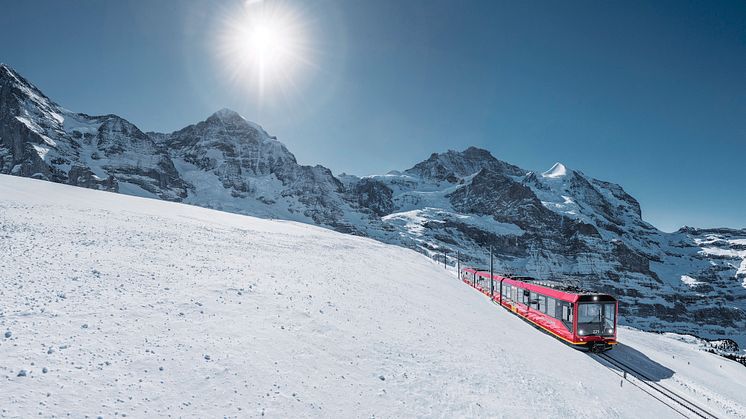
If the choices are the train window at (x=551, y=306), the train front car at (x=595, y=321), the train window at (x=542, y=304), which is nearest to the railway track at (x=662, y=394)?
the train front car at (x=595, y=321)

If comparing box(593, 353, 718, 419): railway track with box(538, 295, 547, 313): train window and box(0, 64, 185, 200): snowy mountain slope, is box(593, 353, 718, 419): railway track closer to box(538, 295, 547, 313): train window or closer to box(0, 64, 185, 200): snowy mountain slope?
box(538, 295, 547, 313): train window

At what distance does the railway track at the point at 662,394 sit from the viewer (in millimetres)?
14344

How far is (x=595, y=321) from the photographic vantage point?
20578 millimetres

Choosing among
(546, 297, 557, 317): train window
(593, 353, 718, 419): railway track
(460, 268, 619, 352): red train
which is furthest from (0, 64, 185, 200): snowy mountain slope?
(593, 353, 718, 419): railway track

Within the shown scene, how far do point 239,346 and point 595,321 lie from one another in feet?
71.3

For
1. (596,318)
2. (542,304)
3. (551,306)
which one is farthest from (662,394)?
(542,304)

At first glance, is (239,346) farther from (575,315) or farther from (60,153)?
(60,153)

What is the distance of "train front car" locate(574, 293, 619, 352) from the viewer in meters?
20.3

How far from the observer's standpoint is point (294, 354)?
8.48m

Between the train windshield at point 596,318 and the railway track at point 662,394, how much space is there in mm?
1885

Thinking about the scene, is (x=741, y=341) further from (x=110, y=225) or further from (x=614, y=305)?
(x=110, y=225)

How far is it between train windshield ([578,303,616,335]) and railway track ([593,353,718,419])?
1.89 m

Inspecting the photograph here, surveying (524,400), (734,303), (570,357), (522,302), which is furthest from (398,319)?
(734,303)

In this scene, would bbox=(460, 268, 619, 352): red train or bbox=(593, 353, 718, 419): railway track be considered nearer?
bbox=(593, 353, 718, 419): railway track
